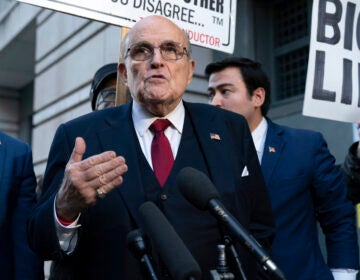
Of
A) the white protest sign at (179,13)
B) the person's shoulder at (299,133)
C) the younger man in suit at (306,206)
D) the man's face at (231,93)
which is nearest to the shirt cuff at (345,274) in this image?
the younger man in suit at (306,206)

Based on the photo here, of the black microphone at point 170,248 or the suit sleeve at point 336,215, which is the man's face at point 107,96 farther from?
the black microphone at point 170,248

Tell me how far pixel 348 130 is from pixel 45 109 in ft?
17.5

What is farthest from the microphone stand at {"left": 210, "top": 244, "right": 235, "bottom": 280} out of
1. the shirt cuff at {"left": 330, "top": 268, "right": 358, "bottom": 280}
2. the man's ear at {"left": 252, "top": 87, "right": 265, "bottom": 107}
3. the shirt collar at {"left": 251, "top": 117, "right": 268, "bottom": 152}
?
the man's ear at {"left": 252, "top": 87, "right": 265, "bottom": 107}

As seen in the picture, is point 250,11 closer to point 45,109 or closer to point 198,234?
point 45,109

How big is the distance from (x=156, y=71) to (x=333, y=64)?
1294 mm

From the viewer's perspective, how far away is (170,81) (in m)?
2.44

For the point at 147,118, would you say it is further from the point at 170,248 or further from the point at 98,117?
the point at 170,248

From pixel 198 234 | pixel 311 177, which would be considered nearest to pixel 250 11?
pixel 311 177

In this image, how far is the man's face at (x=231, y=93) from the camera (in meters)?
3.89

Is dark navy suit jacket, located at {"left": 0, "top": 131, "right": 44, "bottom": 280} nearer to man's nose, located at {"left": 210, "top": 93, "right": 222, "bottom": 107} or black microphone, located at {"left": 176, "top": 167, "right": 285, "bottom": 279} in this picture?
black microphone, located at {"left": 176, "top": 167, "right": 285, "bottom": 279}

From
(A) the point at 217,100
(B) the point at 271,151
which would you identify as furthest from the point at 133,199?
(A) the point at 217,100

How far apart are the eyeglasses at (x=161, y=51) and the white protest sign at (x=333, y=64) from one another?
971mm

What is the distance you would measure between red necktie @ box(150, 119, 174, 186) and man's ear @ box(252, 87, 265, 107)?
164 centimetres

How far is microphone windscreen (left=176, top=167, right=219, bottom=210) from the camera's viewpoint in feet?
5.36
